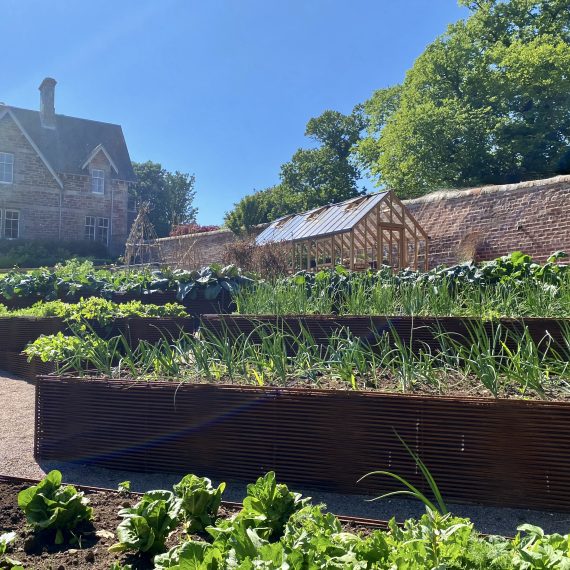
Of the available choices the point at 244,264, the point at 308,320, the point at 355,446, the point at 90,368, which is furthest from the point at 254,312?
the point at 244,264

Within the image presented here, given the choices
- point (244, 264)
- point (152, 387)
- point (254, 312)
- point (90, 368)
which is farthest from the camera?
point (244, 264)

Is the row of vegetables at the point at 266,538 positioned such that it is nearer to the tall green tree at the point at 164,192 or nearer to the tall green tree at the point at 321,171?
the tall green tree at the point at 321,171

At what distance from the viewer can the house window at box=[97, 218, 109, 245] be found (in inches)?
1144

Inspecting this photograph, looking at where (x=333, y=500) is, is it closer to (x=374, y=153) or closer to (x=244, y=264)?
(x=244, y=264)

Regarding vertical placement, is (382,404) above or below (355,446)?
above

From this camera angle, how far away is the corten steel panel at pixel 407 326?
389 cm

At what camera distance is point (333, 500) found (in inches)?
104

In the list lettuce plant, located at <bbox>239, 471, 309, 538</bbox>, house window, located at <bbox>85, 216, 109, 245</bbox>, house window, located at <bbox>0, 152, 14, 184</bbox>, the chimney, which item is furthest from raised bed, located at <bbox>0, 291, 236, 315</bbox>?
the chimney

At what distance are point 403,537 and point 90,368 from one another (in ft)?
9.62

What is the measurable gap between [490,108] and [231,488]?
20.6 meters

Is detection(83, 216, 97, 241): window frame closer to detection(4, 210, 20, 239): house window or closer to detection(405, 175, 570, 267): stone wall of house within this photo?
detection(4, 210, 20, 239): house window

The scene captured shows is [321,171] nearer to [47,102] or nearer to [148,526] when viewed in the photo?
[47,102]

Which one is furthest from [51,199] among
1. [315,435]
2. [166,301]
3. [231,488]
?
[315,435]

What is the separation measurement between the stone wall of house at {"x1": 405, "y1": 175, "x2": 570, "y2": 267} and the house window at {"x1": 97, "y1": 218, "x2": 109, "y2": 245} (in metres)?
18.6
